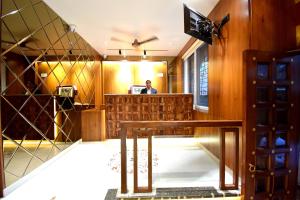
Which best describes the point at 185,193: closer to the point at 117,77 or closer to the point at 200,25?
the point at 200,25

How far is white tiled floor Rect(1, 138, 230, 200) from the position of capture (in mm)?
2072

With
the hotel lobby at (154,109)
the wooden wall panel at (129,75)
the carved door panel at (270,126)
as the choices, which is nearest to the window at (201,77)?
the hotel lobby at (154,109)

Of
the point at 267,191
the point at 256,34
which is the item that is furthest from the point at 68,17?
the point at 267,191

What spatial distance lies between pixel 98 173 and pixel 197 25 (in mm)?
2744

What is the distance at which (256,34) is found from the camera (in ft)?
6.69

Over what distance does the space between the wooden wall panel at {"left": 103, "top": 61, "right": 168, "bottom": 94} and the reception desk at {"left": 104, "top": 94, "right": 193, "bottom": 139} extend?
218 centimetres

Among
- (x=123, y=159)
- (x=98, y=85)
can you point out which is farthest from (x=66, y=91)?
(x=123, y=159)

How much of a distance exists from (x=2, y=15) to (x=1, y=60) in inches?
21.4

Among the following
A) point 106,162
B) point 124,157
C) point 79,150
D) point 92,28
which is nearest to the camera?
point 124,157

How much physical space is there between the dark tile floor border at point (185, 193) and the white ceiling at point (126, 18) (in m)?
2.90

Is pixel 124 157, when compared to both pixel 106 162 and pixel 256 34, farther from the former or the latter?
pixel 256 34

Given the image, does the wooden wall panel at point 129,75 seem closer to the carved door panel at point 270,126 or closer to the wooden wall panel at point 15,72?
the wooden wall panel at point 15,72

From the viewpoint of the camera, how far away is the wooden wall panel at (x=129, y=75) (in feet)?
21.6

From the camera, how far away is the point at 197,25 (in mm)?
2686
